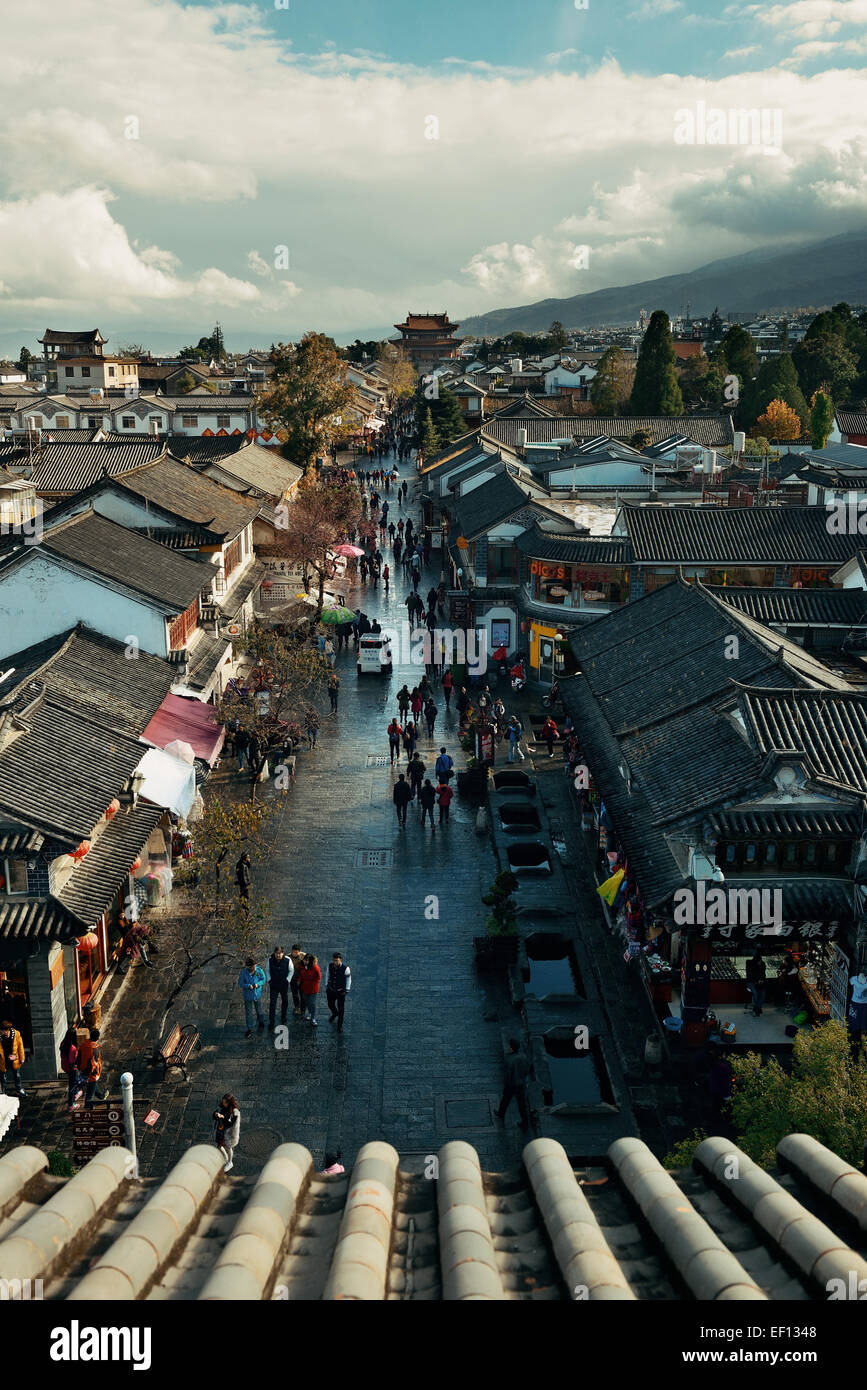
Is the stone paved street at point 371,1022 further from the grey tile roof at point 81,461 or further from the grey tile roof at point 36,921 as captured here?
the grey tile roof at point 81,461

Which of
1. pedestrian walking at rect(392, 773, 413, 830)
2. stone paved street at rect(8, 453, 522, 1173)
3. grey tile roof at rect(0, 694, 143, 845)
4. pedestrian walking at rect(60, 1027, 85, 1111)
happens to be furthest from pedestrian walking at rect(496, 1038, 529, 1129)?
pedestrian walking at rect(392, 773, 413, 830)

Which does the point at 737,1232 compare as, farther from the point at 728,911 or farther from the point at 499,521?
the point at 499,521

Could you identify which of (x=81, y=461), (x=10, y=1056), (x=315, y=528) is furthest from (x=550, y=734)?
(x=81, y=461)

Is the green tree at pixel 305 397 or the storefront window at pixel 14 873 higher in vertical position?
the green tree at pixel 305 397

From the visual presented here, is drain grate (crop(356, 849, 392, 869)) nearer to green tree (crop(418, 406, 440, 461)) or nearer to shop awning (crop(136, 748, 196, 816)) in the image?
shop awning (crop(136, 748, 196, 816))

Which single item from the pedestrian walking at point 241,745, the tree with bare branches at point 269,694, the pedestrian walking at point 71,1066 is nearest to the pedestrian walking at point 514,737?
the tree with bare branches at point 269,694
